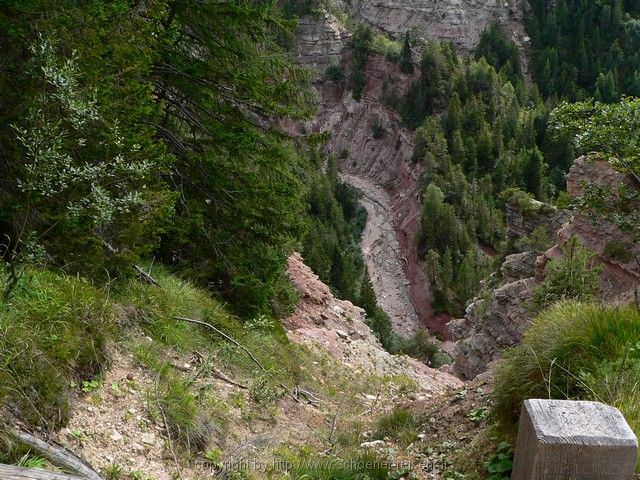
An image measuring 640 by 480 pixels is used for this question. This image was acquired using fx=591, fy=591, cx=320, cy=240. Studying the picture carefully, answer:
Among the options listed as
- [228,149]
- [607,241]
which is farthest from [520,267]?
[228,149]

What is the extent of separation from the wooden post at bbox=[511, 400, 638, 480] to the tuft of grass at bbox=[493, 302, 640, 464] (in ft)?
4.12

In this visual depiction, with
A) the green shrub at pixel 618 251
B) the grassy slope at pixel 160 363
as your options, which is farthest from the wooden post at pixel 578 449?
the green shrub at pixel 618 251

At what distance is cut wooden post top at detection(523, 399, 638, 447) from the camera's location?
2369 millimetres

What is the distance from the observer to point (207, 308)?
8.17m

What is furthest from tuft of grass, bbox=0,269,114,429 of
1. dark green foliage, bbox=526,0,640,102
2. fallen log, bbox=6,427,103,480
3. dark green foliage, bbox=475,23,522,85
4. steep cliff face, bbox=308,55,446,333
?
dark green foliage, bbox=475,23,522,85

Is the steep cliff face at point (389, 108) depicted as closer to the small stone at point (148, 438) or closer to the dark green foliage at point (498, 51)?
the dark green foliage at point (498, 51)

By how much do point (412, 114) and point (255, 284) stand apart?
6872cm

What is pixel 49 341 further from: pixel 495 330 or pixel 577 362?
pixel 495 330

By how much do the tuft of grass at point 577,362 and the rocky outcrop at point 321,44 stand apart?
82.7m

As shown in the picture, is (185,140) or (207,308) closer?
(207,308)

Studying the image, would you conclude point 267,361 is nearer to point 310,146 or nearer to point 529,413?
point 310,146

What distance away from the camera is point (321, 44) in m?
84.0

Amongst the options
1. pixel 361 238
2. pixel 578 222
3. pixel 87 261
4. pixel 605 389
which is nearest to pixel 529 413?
pixel 605 389

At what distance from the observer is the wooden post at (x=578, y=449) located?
2352mm
